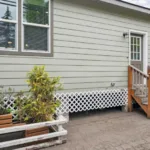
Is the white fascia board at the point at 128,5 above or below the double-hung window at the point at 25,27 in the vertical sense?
above

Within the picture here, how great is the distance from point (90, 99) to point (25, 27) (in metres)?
2.59

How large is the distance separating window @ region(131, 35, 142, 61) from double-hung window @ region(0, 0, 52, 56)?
121 inches

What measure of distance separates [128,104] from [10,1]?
4355 mm

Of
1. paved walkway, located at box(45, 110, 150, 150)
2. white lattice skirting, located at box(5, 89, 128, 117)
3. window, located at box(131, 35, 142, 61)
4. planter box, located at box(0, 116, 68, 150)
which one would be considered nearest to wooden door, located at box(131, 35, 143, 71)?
window, located at box(131, 35, 142, 61)

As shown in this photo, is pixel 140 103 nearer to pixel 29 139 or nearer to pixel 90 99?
pixel 90 99

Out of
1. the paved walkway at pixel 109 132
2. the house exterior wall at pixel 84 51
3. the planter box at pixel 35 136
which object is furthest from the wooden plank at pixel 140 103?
the planter box at pixel 35 136

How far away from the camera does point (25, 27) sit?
394 centimetres

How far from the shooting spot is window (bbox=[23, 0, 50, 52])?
13.0 feet

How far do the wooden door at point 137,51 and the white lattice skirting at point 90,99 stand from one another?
1174 millimetres

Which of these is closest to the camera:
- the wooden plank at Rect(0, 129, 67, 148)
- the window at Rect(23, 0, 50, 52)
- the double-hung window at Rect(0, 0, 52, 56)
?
the wooden plank at Rect(0, 129, 67, 148)

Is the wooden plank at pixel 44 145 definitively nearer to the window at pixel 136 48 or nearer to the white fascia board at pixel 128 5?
the white fascia board at pixel 128 5

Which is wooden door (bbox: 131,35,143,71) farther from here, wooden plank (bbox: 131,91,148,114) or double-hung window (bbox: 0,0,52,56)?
double-hung window (bbox: 0,0,52,56)

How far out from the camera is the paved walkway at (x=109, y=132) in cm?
303

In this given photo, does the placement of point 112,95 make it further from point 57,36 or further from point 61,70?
point 57,36
